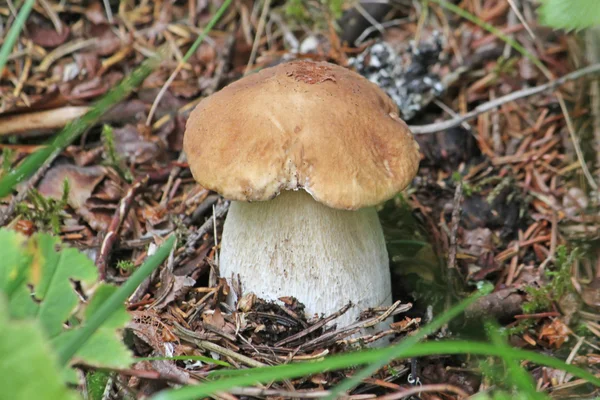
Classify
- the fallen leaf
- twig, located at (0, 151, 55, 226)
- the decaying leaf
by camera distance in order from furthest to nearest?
the fallen leaf → the decaying leaf → twig, located at (0, 151, 55, 226)

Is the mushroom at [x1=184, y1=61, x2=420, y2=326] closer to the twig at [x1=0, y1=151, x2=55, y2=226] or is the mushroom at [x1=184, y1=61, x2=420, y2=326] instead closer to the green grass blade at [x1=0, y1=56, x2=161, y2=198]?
the green grass blade at [x1=0, y1=56, x2=161, y2=198]

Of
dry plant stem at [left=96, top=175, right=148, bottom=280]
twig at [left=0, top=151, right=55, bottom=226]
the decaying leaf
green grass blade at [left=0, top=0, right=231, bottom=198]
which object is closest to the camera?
green grass blade at [left=0, top=0, right=231, bottom=198]

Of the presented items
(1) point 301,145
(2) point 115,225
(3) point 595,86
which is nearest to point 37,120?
(2) point 115,225

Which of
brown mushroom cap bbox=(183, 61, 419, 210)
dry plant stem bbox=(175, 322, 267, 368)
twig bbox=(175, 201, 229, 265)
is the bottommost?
dry plant stem bbox=(175, 322, 267, 368)

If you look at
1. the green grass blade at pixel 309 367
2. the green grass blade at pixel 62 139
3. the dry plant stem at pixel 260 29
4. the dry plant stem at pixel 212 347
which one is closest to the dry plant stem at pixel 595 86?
the dry plant stem at pixel 260 29

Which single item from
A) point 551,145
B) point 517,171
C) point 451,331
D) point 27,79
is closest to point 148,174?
point 27,79

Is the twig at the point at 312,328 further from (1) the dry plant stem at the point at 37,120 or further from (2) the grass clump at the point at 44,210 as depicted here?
(1) the dry plant stem at the point at 37,120

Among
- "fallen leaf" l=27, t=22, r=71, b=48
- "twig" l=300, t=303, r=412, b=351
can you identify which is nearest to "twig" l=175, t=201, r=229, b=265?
"twig" l=300, t=303, r=412, b=351

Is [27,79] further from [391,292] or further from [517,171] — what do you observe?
[517,171]
